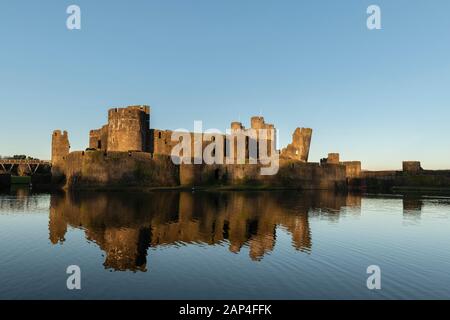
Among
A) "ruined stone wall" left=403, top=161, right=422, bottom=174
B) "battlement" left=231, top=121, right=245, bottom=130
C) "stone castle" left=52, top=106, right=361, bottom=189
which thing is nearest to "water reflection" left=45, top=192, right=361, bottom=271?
"stone castle" left=52, top=106, right=361, bottom=189

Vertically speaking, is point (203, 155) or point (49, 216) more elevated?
point (203, 155)

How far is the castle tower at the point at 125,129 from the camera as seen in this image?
40.8 metres

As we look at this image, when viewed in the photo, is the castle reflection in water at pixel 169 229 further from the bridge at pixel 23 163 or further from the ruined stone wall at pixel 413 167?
the bridge at pixel 23 163

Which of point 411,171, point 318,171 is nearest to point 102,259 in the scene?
point 318,171

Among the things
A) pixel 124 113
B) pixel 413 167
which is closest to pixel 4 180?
pixel 124 113

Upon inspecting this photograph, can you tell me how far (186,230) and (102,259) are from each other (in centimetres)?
484

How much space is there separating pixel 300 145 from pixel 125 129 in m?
29.6

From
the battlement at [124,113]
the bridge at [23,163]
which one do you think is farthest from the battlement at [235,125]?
the bridge at [23,163]

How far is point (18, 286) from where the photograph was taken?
23.9ft

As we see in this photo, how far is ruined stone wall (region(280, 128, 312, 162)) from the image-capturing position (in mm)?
58781

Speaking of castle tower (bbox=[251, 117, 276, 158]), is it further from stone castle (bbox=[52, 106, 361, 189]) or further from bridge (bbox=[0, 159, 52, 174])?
bridge (bbox=[0, 159, 52, 174])

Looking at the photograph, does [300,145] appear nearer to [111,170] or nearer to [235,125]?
[235,125]

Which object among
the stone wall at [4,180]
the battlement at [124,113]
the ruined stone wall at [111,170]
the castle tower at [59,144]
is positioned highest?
the battlement at [124,113]
